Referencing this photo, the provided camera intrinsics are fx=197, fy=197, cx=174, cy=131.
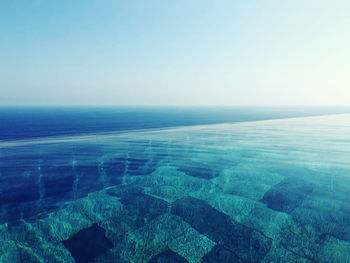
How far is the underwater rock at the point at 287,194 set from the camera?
8.42 metres

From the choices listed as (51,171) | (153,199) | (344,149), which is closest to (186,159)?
(153,199)

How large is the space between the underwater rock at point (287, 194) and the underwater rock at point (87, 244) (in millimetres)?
6701

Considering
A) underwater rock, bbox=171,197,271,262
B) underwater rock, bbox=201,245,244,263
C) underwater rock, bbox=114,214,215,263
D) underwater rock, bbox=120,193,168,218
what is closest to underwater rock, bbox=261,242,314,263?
underwater rock, bbox=171,197,271,262

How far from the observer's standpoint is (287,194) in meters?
9.44

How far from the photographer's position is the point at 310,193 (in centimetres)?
952

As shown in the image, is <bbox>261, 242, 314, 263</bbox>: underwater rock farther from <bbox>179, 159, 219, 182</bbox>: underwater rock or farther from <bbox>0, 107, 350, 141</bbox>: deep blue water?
<bbox>0, 107, 350, 141</bbox>: deep blue water

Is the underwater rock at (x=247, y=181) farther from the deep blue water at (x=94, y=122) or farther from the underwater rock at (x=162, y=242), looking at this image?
the deep blue water at (x=94, y=122)

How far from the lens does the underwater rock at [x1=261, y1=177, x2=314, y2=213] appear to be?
842 cm

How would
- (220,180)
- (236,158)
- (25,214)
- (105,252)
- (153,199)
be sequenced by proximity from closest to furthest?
(105,252)
(25,214)
(153,199)
(220,180)
(236,158)

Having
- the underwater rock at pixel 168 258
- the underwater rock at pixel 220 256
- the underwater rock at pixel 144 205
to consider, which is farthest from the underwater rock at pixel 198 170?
the underwater rock at pixel 168 258

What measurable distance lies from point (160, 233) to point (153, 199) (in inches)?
92.9

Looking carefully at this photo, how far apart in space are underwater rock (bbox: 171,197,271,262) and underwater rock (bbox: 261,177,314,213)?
7.35 feet

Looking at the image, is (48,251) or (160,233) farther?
(160,233)

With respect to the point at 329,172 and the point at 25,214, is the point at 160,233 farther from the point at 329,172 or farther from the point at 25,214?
the point at 329,172
